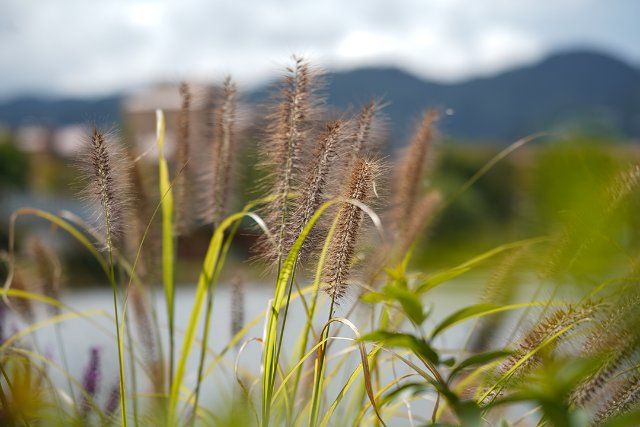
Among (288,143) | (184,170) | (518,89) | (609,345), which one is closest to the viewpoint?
(609,345)

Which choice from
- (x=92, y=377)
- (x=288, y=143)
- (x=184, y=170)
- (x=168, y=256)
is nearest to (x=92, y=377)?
(x=92, y=377)

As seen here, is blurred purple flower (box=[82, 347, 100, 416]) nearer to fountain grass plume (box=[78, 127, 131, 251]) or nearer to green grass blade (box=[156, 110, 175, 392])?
green grass blade (box=[156, 110, 175, 392])

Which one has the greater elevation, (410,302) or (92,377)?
(410,302)

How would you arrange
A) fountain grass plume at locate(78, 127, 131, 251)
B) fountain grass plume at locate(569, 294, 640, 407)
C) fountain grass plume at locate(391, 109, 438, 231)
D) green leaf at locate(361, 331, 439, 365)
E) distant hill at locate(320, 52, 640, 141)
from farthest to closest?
distant hill at locate(320, 52, 640, 141) → fountain grass plume at locate(391, 109, 438, 231) → fountain grass plume at locate(78, 127, 131, 251) → fountain grass plume at locate(569, 294, 640, 407) → green leaf at locate(361, 331, 439, 365)

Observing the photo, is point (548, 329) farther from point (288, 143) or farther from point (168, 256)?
point (168, 256)

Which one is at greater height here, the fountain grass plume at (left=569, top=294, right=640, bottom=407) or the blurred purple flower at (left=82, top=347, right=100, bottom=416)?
the fountain grass plume at (left=569, top=294, right=640, bottom=407)

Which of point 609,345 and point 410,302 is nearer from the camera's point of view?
point 410,302

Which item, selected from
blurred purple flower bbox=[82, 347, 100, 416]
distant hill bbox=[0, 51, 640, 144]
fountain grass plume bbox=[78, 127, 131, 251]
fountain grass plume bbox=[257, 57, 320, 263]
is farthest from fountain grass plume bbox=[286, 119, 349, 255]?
distant hill bbox=[0, 51, 640, 144]

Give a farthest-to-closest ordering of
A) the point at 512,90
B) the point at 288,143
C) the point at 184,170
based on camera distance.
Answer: the point at 512,90 → the point at 184,170 → the point at 288,143

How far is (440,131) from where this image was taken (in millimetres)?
1447

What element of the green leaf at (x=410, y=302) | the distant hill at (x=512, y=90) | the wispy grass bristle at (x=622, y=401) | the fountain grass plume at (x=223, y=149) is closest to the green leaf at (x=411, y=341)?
the green leaf at (x=410, y=302)

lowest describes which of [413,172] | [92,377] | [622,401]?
[92,377]

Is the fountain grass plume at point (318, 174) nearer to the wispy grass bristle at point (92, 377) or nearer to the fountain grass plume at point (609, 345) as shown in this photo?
the fountain grass plume at point (609, 345)

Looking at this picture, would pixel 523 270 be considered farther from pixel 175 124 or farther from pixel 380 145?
pixel 175 124
